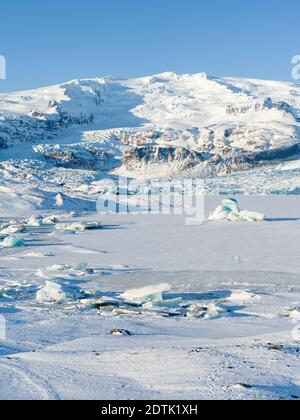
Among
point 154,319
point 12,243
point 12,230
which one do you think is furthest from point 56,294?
point 12,230

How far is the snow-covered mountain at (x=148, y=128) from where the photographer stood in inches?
2830

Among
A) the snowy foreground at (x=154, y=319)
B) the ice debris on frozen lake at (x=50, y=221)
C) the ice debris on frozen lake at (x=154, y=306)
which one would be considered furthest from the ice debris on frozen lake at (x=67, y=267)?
the ice debris on frozen lake at (x=50, y=221)

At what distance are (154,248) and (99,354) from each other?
933 cm

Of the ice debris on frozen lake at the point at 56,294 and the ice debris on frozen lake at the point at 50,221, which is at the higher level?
the ice debris on frozen lake at the point at 50,221

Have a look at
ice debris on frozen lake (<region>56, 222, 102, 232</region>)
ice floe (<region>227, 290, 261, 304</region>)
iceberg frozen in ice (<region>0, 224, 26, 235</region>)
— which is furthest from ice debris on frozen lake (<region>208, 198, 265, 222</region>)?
ice floe (<region>227, 290, 261, 304</region>)

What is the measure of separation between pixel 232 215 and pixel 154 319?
42.3 feet

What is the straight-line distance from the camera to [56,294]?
26.8ft

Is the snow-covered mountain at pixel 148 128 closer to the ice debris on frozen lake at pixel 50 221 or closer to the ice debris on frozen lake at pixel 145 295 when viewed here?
the ice debris on frozen lake at pixel 50 221

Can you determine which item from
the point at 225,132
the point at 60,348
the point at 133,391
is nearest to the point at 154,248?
the point at 60,348

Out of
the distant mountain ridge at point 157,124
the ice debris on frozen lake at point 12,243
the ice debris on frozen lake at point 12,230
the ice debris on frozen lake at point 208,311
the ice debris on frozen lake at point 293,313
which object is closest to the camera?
the ice debris on frozen lake at point 293,313

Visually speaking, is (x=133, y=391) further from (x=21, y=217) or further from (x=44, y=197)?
(x=44, y=197)

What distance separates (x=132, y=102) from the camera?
141m

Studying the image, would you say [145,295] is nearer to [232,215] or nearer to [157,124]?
[232,215]

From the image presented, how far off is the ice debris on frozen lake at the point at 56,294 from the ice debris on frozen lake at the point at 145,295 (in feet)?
2.32
